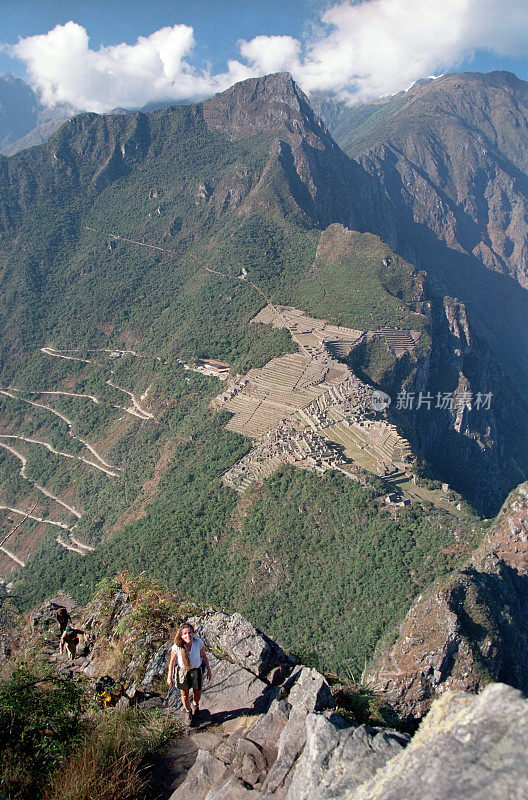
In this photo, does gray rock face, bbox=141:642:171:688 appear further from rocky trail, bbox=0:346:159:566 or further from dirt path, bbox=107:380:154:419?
dirt path, bbox=107:380:154:419

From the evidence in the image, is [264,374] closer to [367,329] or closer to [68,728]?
[367,329]

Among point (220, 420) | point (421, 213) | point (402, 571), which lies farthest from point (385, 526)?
point (421, 213)

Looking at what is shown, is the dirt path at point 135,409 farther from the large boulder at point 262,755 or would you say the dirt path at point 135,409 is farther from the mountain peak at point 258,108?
the mountain peak at point 258,108

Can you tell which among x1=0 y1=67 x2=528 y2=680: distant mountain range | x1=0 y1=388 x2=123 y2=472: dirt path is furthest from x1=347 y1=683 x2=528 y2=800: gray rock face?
x1=0 y1=388 x2=123 y2=472: dirt path

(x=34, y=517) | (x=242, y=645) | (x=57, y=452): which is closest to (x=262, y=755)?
(x=242, y=645)

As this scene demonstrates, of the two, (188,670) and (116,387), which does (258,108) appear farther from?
(188,670)

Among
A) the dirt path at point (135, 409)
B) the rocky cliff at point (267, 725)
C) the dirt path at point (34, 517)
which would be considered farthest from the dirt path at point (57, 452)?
the rocky cliff at point (267, 725)
